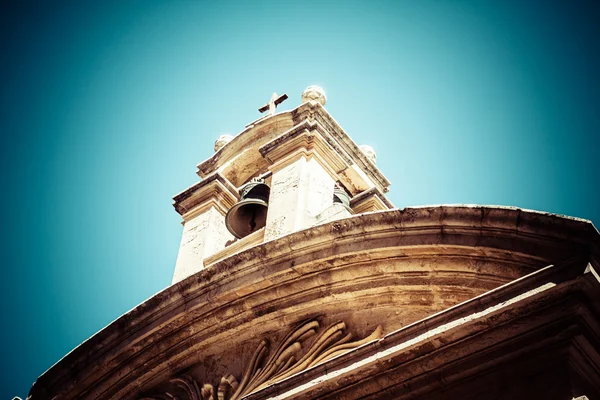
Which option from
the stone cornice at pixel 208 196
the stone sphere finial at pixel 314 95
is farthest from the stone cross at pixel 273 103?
the stone cornice at pixel 208 196

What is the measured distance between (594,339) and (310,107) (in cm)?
587

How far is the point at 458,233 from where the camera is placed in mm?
6180

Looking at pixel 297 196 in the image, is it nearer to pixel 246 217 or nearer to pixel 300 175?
pixel 300 175

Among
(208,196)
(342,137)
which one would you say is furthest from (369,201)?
(208,196)

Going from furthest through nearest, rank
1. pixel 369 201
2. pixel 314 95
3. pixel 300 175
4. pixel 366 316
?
1. pixel 314 95
2. pixel 369 201
3. pixel 300 175
4. pixel 366 316

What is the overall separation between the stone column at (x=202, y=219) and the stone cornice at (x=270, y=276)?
2042 mm

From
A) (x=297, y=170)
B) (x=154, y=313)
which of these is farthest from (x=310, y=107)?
(x=154, y=313)

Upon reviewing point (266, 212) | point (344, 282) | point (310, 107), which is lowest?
point (344, 282)

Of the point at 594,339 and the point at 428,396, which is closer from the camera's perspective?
the point at 594,339

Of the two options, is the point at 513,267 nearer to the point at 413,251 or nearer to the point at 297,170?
the point at 413,251

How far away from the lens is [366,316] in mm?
6656

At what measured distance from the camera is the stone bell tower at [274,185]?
9.23 meters

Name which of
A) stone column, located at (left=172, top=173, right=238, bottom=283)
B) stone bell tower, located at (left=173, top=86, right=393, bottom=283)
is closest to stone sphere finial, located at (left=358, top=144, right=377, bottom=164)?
stone bell tower, located at (left=173, top=86, right=393, bottom=283)

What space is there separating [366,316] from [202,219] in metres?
4.07
